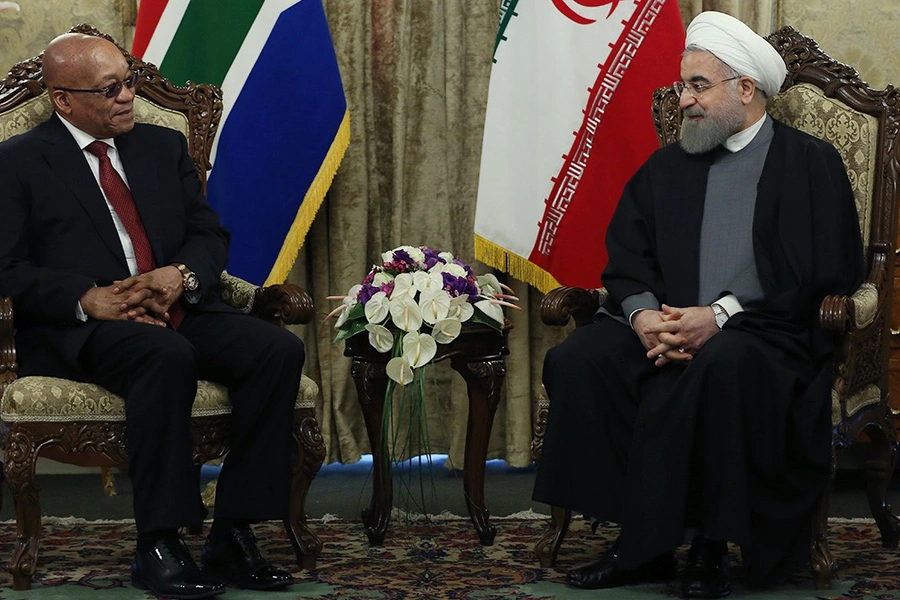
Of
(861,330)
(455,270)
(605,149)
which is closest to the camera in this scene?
(861,330)

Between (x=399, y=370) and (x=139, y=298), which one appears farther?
(x=399, y=370)

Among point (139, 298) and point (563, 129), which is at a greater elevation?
point (563, 129)

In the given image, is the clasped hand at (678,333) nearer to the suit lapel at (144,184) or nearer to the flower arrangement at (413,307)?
the flower arrangement at (413,307)

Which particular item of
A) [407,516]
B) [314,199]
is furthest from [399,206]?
[407,516]

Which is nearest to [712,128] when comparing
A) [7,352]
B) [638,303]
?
[638,303]

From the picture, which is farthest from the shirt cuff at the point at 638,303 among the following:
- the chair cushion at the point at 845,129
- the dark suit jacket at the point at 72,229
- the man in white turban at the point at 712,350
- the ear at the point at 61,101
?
the ear at the point at 61,101

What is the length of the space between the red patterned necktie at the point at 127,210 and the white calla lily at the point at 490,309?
3.00 ft

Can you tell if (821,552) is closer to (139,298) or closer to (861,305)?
(861,305)

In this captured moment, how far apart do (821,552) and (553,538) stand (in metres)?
0.74

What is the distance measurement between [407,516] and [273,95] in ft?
5.40

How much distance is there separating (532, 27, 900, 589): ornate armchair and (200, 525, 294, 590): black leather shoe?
78 centimetres

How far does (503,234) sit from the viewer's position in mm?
4617

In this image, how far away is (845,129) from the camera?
388 cm

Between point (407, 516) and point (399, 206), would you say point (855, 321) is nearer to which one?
point (407, 516)
